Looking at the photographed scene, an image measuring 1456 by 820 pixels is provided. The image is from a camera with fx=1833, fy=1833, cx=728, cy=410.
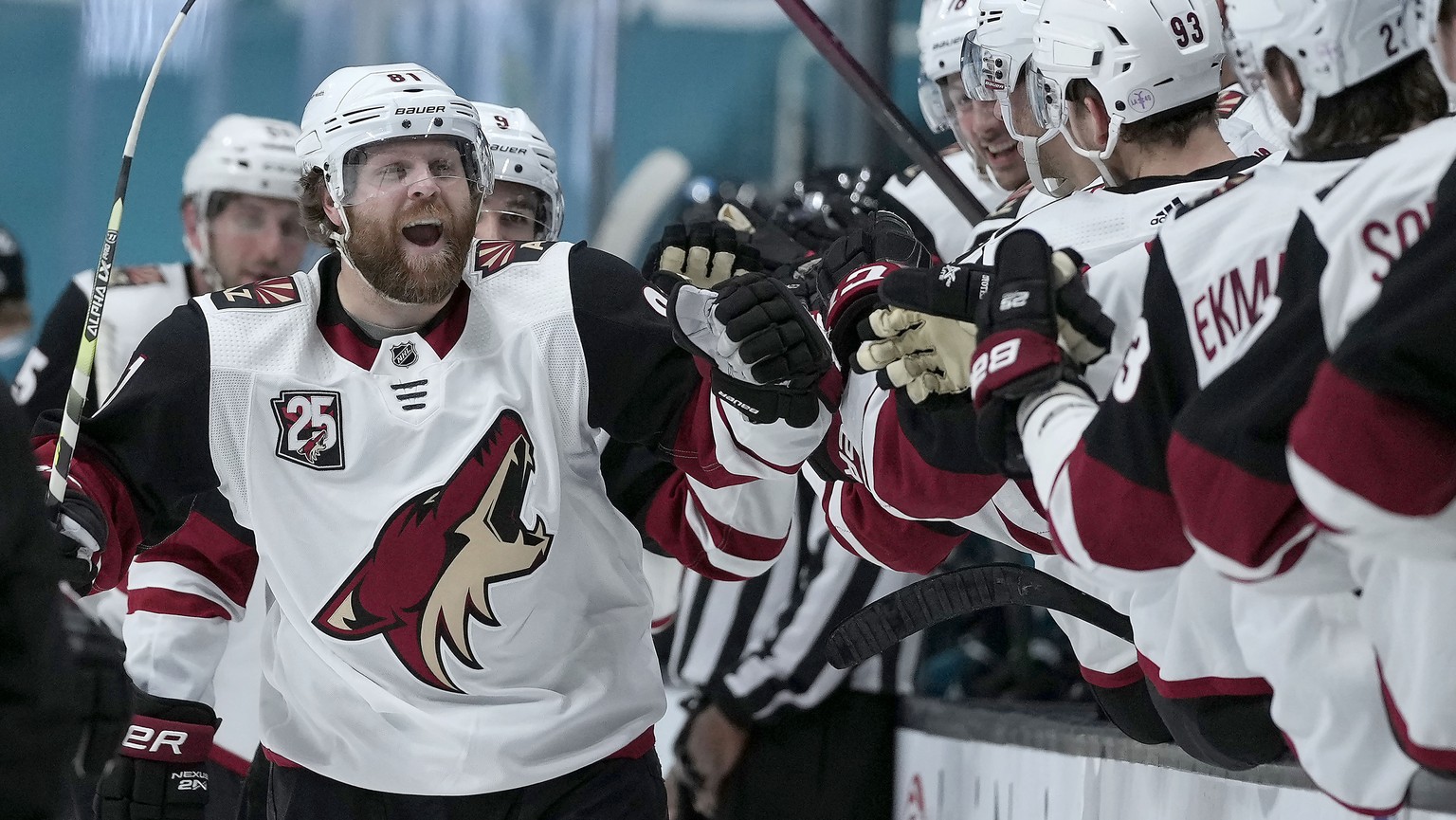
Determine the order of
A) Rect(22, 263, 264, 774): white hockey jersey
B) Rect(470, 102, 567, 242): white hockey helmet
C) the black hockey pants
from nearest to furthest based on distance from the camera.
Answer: the black hockey pants → Rect(470, 102, 567, 242): white hockey helmet → Rect(22, 263, 264, 774): white hockey jersey

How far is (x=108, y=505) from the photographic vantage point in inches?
114

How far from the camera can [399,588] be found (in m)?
2.88

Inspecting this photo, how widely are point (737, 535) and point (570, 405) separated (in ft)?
1.14

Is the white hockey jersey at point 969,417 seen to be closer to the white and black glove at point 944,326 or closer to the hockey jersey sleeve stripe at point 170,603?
the white and black glove at point 944,326

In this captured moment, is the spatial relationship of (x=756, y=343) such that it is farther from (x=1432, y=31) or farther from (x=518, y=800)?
(x=1432, y=31)

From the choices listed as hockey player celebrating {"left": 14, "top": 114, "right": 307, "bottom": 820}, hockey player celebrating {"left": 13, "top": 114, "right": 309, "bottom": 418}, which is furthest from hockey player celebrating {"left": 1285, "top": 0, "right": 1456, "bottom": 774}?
hockey player celebrating {"left": 13, "top": 114, "right": 309, "bottom": 418}

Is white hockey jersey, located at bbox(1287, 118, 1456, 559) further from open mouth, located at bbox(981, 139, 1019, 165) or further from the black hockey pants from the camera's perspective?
open mouth, located at bbox(981, 139, 1019, 165)

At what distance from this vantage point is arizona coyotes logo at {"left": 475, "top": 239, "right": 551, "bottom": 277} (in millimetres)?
3072

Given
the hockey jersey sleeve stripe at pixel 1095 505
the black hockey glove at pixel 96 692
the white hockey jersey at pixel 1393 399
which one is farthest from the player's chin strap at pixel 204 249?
the white hockey jersey at pixel 1393 399

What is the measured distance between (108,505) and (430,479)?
20.3 inches

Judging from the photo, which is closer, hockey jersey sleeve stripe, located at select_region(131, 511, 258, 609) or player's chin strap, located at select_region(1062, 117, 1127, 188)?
player's chin strap, located at select_region(1062, 117, 1127, 188)

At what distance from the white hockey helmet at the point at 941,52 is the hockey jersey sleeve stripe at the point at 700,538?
4.52ft

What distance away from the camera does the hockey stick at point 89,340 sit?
2779mm

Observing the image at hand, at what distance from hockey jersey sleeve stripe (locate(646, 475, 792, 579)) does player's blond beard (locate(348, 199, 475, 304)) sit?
501 mm
